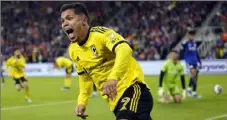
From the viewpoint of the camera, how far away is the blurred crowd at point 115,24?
3453cm

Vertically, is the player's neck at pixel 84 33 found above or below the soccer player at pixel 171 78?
above

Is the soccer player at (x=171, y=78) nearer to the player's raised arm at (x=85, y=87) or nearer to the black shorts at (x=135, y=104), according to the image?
the player's raised arm at (x=85, y=87)

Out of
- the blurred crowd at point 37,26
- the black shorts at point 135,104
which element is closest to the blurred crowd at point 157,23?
the blurred crowd at point 37,26

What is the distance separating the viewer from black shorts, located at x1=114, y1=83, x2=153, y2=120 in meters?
5.65

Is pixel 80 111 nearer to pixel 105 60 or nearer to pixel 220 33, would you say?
pixel 105 60

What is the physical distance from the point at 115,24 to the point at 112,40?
1293 inches

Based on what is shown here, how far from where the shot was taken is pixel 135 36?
35.1m

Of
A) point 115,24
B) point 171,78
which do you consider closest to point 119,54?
point 171,78

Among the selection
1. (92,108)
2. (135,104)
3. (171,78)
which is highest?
(135,104)

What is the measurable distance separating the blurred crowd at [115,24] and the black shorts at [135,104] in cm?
2676

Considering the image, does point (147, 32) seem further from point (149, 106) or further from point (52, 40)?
point (149, 106)

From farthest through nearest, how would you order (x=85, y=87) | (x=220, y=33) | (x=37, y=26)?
(x=37, y=26) < (x=220, y=33) < (x=85, y=87)

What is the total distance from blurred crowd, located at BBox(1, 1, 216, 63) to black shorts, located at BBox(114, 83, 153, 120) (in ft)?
87.8

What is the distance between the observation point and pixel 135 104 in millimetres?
5707
